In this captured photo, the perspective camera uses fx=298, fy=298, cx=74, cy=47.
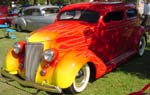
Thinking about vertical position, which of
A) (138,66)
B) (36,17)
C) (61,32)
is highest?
(61,32)

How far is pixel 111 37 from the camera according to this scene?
25.5ft

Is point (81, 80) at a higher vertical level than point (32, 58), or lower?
lower

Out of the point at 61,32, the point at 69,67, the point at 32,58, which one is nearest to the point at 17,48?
the point at 32,58

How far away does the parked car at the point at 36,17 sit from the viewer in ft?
50.9

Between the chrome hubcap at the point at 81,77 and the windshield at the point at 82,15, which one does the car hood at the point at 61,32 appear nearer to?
the windshield at the point at 82,15

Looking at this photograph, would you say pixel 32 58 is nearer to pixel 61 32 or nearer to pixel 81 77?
pixel 61 32

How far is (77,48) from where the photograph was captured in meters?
6.76

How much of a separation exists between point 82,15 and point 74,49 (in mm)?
1386

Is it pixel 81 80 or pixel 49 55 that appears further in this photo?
pixel 81 80

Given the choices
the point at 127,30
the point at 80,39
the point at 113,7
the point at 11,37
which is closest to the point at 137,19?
the point at 127,30

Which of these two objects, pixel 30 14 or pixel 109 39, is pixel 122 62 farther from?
pixel 30 14

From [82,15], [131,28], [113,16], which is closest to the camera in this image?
[82,15]

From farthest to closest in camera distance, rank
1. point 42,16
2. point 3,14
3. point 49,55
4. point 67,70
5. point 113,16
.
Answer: point 3,14 → point 42,16 → point 113,16 → point 49,55 → point 67,70

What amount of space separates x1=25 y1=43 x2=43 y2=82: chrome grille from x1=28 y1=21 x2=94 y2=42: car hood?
0.16 metres
